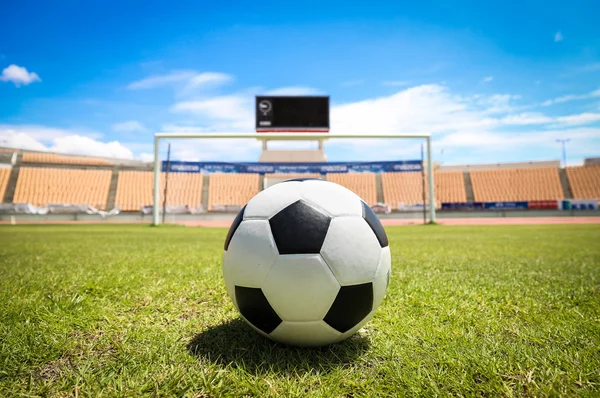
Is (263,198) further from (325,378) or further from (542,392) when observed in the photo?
(542,392)

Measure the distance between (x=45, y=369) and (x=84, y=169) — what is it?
47.8 meters

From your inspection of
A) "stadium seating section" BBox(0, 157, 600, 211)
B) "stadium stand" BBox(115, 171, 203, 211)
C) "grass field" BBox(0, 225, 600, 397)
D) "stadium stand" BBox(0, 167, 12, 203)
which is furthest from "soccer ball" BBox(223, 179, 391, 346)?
"stadium stand" BBox(0, 167, 12, 203)

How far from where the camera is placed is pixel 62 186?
3838 centimetres

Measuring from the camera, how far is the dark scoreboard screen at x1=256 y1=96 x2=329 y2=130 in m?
25.4

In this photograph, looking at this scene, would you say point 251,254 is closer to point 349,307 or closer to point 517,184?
point 349,307

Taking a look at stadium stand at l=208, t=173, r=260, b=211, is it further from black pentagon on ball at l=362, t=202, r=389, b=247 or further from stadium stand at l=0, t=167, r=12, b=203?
black pentagon on ball at l=362, t=202, r=389, b=247

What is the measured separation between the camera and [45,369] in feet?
5.83

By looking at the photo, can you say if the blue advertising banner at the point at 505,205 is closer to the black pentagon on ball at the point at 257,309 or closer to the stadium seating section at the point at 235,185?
the stadium seating section at the point at 235,185

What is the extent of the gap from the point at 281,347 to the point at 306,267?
1.85 ft

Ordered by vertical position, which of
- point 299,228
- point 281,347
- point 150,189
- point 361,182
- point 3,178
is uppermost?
point 361,182

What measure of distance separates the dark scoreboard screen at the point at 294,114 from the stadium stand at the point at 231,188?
14.5 m

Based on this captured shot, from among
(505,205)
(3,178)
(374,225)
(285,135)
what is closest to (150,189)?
(3,178)

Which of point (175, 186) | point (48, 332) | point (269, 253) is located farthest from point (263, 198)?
point (175, 186)

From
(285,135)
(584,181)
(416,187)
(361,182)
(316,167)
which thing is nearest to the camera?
(285,135)
